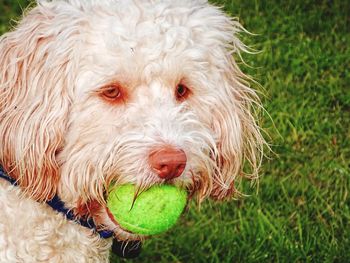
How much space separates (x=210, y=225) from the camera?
16.5ft

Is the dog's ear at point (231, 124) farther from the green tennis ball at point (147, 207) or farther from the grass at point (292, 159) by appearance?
the grass at point (292, 159)

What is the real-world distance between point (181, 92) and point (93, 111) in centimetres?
35

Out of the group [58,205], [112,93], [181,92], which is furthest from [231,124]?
[58,205]

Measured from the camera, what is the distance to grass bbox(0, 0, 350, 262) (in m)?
4.87

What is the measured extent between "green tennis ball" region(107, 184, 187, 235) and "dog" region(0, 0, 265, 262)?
1.4 inches

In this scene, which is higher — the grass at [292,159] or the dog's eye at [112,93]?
the dog's eye at [112,93]

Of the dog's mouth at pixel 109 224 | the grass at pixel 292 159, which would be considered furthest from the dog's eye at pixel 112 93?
the grass at pixel 292 159

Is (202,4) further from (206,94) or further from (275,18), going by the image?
(275,18)

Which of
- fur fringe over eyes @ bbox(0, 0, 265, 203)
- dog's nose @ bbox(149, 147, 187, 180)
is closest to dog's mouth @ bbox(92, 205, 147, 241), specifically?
fur fringe over eyes @ bbox(0, 0, 265, 203)

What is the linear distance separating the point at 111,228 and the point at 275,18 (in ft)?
11.3

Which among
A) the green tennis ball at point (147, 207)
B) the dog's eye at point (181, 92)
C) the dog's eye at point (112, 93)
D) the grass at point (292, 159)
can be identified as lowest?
the grass at point (292, 159)

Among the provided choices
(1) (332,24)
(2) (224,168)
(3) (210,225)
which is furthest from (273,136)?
(2) (224,168)

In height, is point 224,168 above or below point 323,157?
above

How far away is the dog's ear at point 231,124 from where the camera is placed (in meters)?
3.65
